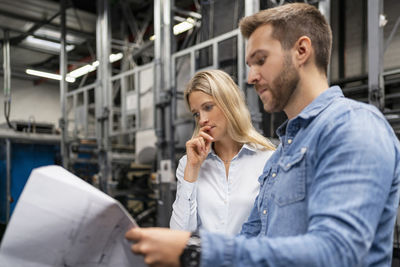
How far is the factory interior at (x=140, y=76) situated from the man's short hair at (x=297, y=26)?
2.42m

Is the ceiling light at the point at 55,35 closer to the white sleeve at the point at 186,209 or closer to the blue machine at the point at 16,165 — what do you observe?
the blue machine at the point at 16,165

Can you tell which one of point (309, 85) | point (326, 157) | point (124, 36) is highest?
point (124, 36)

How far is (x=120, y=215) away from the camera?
2.85 feet

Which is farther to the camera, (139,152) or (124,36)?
(124,36)

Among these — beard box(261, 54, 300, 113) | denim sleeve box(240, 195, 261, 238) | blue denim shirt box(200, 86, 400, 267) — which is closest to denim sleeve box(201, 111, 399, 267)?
blue denim shirt box(200, 86, 400, 267)

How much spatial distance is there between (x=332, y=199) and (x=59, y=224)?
2.18 feet

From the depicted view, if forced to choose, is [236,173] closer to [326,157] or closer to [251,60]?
[251,60]

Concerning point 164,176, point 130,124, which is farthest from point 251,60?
point 130,124

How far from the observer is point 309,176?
91 centimetres

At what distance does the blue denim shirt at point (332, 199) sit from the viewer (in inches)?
28.2

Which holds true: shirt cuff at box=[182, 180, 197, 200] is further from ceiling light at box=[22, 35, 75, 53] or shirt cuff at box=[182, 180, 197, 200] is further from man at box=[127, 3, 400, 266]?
ceiling light at box=[22, 35, 75, 53]

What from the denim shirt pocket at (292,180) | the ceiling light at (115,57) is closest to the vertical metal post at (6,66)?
the ceiling light at (115,57)

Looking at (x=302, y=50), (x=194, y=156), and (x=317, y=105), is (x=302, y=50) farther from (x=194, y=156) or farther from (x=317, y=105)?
(x=194, y=156)

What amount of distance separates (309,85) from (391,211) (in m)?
0.42
